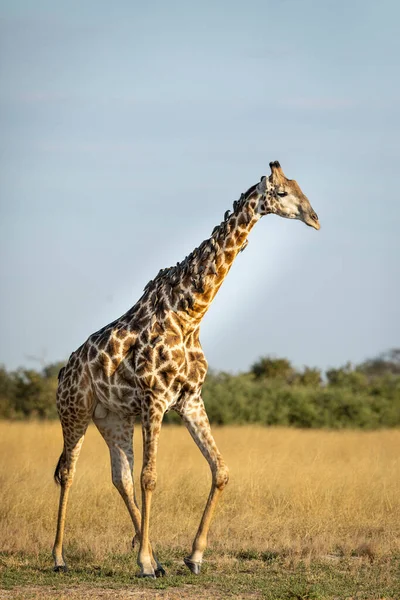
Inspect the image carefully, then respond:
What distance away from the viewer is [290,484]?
12.6 m

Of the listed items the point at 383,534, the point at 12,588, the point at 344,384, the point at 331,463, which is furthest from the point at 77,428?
the point at 344,384

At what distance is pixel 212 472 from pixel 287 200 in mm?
2642

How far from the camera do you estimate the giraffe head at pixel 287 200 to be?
8328mm

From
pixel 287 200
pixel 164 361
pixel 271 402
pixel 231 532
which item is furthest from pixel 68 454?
pixel 271 402

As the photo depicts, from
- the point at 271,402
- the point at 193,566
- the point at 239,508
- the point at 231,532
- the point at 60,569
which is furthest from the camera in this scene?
the point at 271,402

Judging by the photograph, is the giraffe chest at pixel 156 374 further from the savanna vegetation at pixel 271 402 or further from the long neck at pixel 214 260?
the savanna vegetation at pixel 271 402

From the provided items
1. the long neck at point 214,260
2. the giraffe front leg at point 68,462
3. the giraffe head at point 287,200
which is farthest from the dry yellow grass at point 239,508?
the giraffe head at point 287,200

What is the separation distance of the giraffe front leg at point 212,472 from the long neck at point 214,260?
0.87m

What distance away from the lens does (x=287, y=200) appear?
8359 mm

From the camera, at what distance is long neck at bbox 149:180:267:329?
28.0 feet

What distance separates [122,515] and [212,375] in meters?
24.1

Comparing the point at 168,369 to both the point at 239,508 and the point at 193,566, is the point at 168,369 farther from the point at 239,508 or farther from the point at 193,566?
the point at 239,508

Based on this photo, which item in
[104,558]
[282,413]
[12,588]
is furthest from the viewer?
[282,413]

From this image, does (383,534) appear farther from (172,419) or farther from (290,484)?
(172,419)
